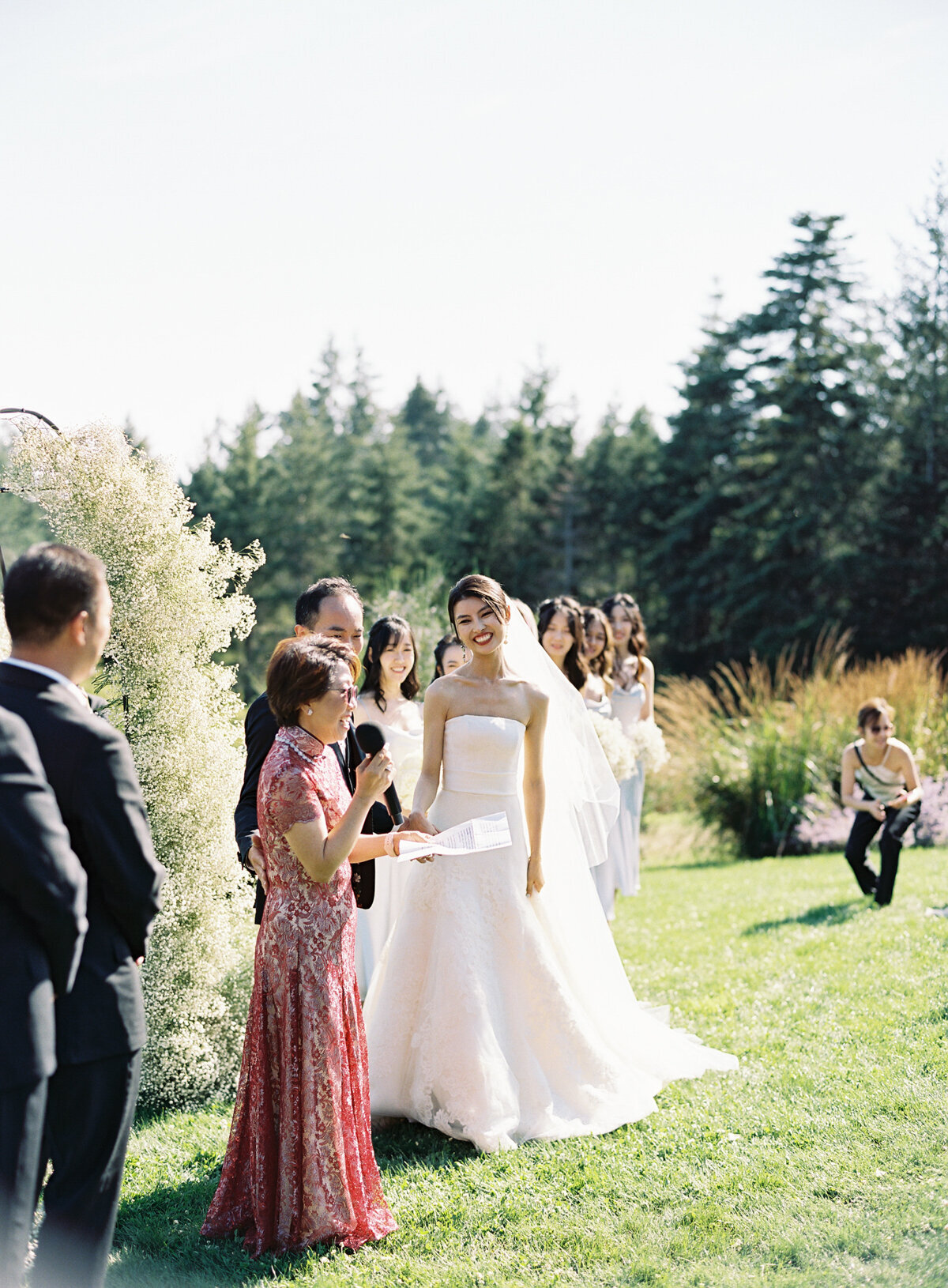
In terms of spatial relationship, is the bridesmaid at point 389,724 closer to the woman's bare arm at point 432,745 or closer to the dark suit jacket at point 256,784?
the woman's bare arm at point 432,745

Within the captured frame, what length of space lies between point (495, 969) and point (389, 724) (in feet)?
7.28

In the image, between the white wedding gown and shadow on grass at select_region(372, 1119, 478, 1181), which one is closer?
shadow on grass at select_region(372, 1119, 478, 1181)

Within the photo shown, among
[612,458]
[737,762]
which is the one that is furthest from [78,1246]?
[612,458]

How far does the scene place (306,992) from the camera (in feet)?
12.0

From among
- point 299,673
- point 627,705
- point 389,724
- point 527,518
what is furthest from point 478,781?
point 527,518

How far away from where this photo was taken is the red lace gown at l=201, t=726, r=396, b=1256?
3.63 m

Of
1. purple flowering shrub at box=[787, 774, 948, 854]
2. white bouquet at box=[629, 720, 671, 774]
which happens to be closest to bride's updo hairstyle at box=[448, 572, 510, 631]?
white bouquet at box=[629, 720, 671, 774]

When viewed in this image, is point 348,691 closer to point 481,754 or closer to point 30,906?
point 30,906

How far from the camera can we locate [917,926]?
26.5 ft

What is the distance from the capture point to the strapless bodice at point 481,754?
198 inches

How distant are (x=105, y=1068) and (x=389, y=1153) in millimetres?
2219

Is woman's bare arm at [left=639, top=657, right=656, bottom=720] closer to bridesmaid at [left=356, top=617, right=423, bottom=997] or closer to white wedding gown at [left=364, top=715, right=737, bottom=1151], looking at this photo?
bridesmaid at [left=356, top=617, right=423, bottom=997]

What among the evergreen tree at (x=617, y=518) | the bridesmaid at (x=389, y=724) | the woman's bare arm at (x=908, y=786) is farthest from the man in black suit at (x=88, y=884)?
the evergreen tree at (x=617, y=518)

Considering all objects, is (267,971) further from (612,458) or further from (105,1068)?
(612,458)
